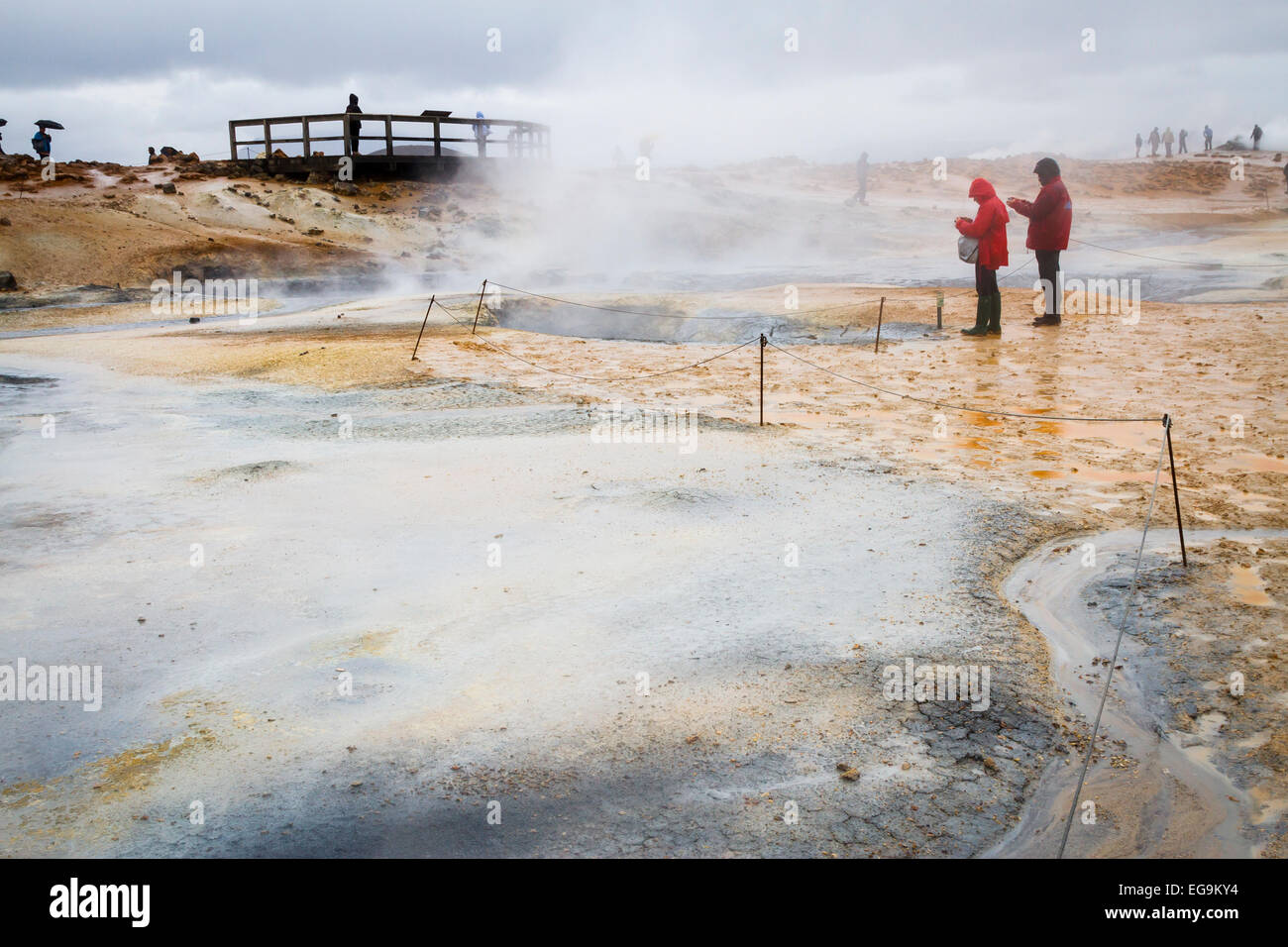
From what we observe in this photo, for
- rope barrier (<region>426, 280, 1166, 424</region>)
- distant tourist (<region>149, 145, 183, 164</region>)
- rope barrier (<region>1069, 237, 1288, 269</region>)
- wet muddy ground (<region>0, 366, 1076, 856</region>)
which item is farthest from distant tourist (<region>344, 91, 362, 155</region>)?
wet muddy ground (<region>0, 366, 1076, 856</region>)

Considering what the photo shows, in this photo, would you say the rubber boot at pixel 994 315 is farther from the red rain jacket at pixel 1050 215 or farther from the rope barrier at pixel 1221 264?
the rope barrier at pixel 1221 264

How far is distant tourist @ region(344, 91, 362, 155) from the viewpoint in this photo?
2969 cm

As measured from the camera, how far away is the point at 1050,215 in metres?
14.5

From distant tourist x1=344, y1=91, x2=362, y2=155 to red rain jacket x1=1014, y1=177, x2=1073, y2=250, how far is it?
21.3 m

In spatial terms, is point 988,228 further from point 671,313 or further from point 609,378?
point 609,378

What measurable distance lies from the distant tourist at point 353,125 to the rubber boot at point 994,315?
21772mm

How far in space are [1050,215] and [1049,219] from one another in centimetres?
6

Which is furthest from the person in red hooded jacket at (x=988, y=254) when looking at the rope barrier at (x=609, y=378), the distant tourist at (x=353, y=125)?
the distant tourist at (x=353, y=125)

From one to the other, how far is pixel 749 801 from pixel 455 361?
989 centimetres

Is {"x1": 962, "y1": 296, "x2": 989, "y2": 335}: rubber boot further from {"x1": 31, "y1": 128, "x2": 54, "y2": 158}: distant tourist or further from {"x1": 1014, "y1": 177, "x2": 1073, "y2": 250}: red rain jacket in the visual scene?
{"x1": 31, "y1": 128, "x2": 54, "y2": 158}: distant tourist

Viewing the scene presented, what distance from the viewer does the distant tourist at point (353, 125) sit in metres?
29.7

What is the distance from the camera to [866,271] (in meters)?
22.4
